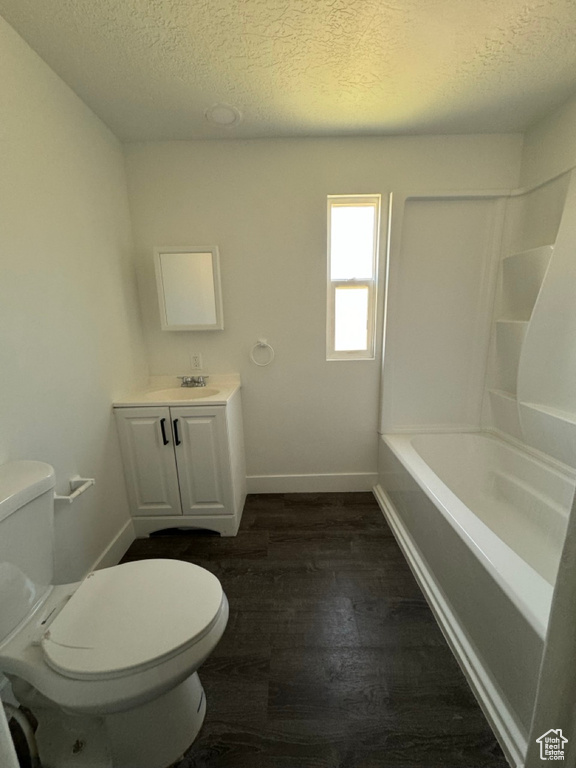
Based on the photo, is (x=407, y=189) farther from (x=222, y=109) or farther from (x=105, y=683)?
(x=105, y=683)

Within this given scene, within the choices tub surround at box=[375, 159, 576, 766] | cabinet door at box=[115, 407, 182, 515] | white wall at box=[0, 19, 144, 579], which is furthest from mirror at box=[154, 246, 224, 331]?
tub surround at box=[375, 159, 576, 766]

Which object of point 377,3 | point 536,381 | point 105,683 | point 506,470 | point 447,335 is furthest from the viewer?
point 447,335

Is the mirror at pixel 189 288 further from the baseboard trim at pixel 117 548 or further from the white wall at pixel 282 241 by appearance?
the baseboard trim at pixel 117 548

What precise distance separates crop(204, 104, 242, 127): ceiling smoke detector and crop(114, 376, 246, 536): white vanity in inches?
61.2

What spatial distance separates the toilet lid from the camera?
753 millimetres

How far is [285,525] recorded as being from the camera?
1.92 metres

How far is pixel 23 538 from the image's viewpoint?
924mm

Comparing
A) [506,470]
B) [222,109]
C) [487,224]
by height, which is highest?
[222,109]

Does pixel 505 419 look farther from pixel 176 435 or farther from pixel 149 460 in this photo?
pixel 149 460

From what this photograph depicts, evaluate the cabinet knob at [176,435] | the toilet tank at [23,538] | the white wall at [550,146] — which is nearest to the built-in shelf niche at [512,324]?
the white wall at [550,146]

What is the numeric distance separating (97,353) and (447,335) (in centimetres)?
219

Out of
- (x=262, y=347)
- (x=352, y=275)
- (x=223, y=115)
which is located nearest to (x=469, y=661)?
(x=262, y=347)

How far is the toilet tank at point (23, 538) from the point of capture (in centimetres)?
85

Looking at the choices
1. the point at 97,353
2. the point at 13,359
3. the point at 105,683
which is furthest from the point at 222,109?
the point at 105,683
